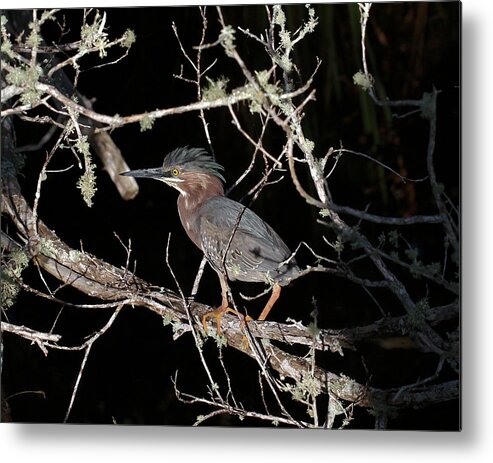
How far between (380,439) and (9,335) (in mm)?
1096

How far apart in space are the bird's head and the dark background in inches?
1.0

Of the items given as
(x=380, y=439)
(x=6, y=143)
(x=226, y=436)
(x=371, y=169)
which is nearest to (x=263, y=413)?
(x=226, y=436)

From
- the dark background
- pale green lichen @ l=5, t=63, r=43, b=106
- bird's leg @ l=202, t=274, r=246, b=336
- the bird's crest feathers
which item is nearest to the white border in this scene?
the dark background

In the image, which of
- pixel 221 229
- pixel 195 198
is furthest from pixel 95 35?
pixel 221 229

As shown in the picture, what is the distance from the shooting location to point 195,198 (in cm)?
267

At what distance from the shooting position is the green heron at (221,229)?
2611 millimetres

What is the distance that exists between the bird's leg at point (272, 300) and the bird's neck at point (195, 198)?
0.25m

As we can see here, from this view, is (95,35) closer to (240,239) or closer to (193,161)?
(193,161)

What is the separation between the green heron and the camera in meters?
2.61

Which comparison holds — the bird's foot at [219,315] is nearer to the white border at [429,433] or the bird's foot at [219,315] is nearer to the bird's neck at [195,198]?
the bird's neck at [195,198]

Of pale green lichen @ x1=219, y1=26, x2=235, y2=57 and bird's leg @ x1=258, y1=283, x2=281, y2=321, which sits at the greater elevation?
pale green lichen @ x1=219, y1=26, x2=235, y2=57

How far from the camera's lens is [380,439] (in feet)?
8.49

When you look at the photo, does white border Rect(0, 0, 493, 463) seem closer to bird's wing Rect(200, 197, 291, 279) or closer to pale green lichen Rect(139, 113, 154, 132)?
pale green lichen Rect(139, 113, 154, 132)

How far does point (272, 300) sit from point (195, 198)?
1.19ft
